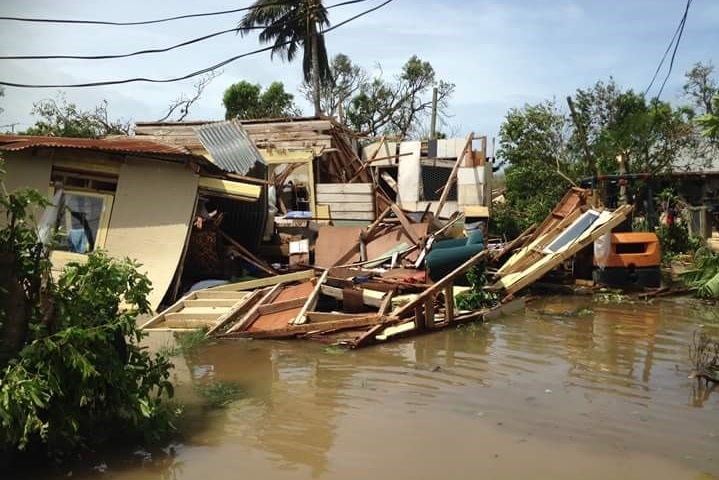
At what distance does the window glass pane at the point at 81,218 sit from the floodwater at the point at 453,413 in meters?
4.38

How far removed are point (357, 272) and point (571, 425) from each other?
20.4 feet

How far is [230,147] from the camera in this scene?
15.8 meters

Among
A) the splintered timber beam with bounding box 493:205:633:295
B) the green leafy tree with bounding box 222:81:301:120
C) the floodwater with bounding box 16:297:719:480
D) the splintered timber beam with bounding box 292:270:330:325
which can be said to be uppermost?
the green leafy tree with bounding box 222:81:301:120

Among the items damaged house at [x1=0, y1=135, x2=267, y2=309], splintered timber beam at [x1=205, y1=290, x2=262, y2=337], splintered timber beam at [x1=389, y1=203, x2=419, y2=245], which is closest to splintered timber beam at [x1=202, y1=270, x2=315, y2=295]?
splintered timber beam at [x1=205, y1=290, x2=262, y2=337]

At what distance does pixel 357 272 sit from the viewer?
456 inches

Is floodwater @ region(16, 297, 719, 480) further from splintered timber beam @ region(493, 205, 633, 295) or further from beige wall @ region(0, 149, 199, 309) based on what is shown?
beige wall @ region(0, 149, 199, 309)

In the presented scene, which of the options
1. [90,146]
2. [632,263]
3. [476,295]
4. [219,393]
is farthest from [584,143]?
[219,393]

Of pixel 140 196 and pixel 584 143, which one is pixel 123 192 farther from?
pixel 584 143

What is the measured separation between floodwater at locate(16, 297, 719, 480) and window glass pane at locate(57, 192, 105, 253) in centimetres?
438

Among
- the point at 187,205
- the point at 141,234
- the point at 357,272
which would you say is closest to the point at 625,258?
the point at 357,272

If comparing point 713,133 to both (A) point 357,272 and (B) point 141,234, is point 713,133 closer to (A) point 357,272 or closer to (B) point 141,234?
(A) point 357,272

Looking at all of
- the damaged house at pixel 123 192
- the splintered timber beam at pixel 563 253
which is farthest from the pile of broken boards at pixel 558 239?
the damaged house at pixel 123 192

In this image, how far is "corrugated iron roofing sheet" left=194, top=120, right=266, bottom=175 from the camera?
50.1 feet

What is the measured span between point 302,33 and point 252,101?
15.1 feet
